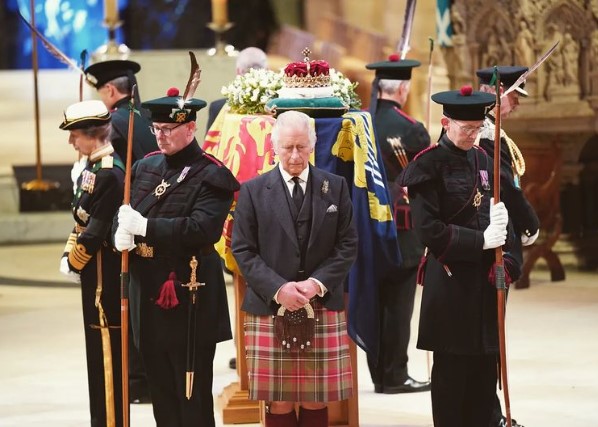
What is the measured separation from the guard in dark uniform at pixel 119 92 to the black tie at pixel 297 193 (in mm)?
1917

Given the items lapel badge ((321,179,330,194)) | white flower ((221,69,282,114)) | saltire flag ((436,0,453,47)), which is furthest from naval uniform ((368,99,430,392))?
saltire flag ((436,0,453,47))

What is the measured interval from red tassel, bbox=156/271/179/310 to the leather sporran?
1.54ft

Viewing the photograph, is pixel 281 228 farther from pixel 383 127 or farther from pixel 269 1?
pixel 269 1

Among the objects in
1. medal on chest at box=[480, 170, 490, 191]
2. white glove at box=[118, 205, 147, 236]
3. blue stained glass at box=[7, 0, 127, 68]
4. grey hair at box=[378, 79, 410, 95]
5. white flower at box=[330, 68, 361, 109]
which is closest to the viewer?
white glove at box=[118, 205, 147, 236]

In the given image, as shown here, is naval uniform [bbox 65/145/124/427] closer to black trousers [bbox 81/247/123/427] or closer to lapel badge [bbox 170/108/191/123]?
black trousers [bbox 81/247/123/427]

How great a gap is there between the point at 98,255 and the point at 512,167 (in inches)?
77.2

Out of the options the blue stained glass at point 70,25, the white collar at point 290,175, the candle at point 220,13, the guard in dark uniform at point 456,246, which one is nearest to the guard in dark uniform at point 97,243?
the white collar at point 290,175

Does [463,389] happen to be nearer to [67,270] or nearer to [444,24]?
[67,270]

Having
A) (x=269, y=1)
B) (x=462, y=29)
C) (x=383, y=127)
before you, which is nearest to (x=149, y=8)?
(x=269, y=1)

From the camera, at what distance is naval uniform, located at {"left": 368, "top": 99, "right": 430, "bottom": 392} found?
8430mm

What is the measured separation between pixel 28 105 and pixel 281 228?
597 inches

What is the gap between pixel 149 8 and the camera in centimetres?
2258

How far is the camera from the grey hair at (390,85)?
28.3ft

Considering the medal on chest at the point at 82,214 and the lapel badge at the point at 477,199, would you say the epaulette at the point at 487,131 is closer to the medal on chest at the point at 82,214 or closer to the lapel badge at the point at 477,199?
the lapel badge at the point at 477,199
